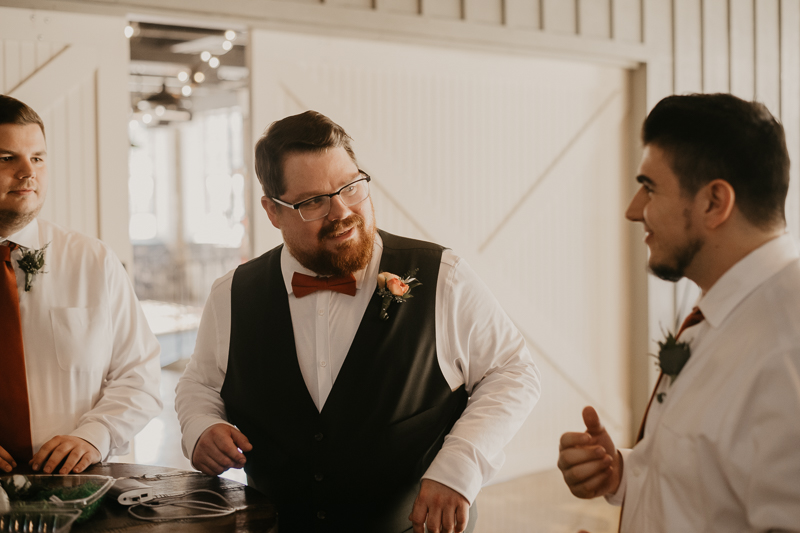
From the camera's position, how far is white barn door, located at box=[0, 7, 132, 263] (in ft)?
11.9

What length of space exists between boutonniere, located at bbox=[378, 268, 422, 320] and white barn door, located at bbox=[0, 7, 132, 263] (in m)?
2.24

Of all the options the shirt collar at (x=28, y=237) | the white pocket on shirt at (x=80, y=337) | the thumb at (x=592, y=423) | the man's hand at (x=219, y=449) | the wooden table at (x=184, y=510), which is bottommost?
the wooden table at (x=184, y=510)

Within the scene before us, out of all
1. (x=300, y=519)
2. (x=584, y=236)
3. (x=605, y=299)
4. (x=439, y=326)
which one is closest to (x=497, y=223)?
(x=584, y=236)

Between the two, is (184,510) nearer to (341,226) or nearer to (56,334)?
(341,226)

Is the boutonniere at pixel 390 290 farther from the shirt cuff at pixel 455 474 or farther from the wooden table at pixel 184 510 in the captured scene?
the wooden table at pixel 184 510

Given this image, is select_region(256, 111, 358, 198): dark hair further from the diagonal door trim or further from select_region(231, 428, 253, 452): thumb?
the diagonal door trim

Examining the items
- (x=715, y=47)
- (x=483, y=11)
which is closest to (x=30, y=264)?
(x=483, y=11)

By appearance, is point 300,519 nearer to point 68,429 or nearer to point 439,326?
point 439,326

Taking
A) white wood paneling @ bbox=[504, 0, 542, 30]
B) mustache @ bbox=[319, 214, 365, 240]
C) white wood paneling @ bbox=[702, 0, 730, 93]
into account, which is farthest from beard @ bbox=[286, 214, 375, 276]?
white wood paneling @ bbox=[702, 0, 730, 93]

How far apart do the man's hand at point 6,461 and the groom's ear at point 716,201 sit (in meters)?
1.96

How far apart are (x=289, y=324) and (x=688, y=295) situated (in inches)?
165

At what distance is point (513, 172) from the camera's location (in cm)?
505

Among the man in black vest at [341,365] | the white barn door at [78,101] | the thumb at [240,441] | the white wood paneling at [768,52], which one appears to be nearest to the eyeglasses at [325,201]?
the man in black vest at [341,365]

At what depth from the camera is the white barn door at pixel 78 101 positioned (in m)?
3.62
